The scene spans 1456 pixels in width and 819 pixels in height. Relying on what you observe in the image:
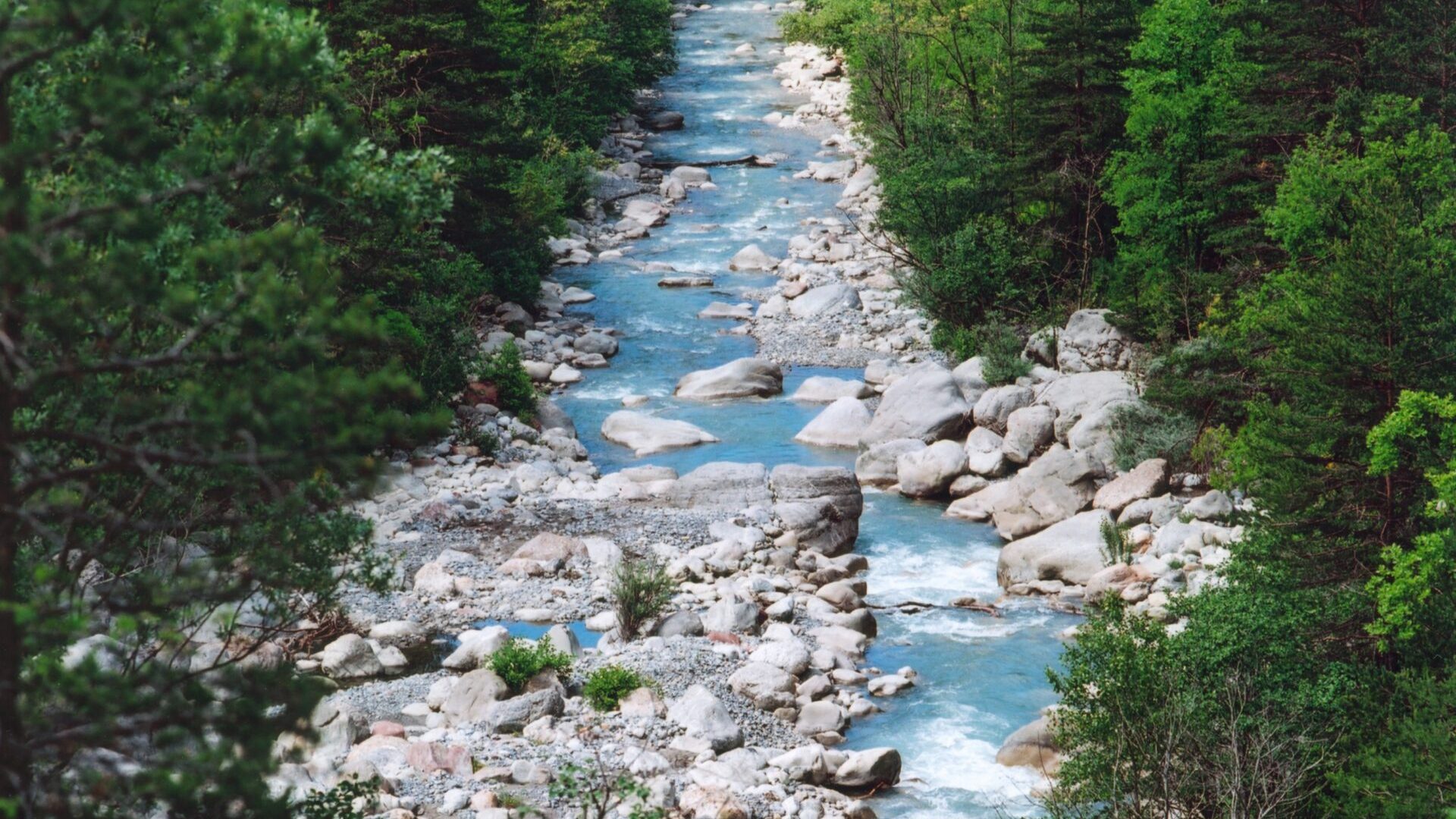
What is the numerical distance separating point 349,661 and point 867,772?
23.0ft

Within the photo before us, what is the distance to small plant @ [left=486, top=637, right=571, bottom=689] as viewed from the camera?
16.9 m

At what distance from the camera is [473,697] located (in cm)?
1664

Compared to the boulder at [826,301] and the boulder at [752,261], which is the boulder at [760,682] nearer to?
the boulder at [826,301]

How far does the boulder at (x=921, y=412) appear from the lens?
2653 cm

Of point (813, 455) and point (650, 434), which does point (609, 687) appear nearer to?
point (813, 455)

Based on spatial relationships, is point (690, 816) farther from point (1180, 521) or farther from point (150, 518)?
point (1180, 521)

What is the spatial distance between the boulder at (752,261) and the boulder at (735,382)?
825 centimetres

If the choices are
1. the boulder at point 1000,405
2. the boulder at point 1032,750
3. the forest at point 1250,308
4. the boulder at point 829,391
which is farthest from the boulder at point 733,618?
the boulder at point 829,391

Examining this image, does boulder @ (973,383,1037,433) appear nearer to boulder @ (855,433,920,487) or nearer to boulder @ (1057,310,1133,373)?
boulder @ (855,433,920,487)

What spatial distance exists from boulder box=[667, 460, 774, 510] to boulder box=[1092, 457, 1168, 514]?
223 inches

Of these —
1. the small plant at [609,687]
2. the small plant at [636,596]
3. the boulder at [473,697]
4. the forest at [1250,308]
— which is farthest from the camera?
the small plant at [636,596]

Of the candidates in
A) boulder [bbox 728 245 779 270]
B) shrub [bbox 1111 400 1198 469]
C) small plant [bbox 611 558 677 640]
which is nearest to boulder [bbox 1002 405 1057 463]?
shrub [bbox 1111 400 1198 469]

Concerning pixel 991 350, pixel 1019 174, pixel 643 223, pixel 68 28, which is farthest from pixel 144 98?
pixel 643 223

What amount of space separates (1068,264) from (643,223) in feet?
51.8
